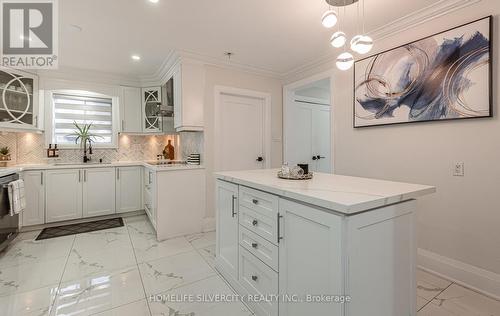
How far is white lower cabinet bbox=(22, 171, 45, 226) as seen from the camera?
3.20 meters

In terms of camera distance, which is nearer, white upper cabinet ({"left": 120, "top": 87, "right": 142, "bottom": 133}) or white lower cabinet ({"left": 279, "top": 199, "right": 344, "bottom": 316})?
white lower cabinet ({"left": 279, "top": 199, "right": 344, "bottom": 316})

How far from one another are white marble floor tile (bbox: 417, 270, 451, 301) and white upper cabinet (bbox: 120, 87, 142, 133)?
14.6ft

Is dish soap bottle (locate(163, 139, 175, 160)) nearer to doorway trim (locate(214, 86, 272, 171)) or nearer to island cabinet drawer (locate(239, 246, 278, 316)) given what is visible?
doorway trim (locate(214, 86, 272, 171))

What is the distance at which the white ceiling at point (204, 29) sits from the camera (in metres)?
2.08

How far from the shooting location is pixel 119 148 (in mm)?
4297

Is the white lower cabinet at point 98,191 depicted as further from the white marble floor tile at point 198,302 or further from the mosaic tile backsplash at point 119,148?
the white marble floor tile at point 198,302

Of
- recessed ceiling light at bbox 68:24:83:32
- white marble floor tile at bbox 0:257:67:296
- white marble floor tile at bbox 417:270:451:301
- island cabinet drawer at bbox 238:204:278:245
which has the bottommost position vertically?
white marble floor tile at bbox 417:270:451:301

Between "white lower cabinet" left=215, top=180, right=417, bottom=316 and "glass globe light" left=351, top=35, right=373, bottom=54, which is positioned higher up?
"glass globe light" left=351, top=35, right=373, bottom=54

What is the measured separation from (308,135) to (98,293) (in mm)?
3790

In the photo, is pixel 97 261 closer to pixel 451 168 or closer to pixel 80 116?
pixel 80 116

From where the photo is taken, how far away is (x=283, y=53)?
3.14m

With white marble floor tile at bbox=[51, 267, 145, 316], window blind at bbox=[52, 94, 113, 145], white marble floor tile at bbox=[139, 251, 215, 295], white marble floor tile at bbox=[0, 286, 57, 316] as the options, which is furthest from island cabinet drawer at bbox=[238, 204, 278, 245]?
window blind at bbox=[52, 94, 113, 145]

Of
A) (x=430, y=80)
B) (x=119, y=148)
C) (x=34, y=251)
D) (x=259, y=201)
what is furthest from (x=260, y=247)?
(x=119, y=148)

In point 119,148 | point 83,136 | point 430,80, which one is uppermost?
point 430,80
